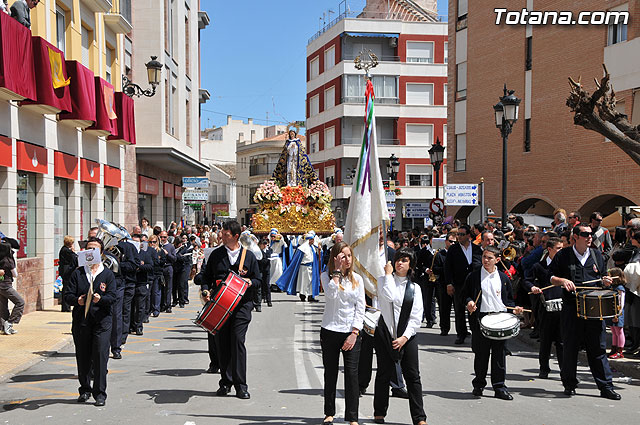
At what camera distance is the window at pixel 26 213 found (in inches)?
615

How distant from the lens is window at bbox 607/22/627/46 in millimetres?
23188

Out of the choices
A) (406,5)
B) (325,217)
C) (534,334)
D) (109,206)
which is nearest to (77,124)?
(109,206)

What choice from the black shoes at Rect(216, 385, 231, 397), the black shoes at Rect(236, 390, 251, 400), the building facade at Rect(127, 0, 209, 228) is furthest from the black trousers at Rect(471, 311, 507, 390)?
the building facade at Rect(127, 0, 209, 228)

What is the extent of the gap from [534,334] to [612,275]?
12.3 feet

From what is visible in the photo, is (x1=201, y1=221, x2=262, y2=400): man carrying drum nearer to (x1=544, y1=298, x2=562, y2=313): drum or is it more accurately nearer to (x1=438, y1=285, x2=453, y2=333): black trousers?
(x1=544, y1=298, x2=562, y2=313): drum

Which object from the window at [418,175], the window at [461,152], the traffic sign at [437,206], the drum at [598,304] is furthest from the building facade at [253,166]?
the drum at [598,304]

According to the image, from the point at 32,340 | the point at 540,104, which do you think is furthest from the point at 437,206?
the point at 32,340

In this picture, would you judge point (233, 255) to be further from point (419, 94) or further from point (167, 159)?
point (419, 94)

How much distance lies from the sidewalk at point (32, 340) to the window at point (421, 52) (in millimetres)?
41783

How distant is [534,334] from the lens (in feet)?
40.3

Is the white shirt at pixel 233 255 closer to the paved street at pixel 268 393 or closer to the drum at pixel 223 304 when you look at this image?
the drum at pixel 223 304

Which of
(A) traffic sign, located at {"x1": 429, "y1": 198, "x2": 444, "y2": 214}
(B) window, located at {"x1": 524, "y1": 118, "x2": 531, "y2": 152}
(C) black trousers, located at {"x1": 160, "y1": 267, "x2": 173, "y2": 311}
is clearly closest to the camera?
(C) black trousers, located at {"x1": 160, "y1": 267, "x2": 173, "y2": 311}

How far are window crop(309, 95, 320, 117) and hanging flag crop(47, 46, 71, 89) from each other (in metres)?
41.3

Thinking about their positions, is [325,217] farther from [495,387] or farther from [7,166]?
[495,387]
